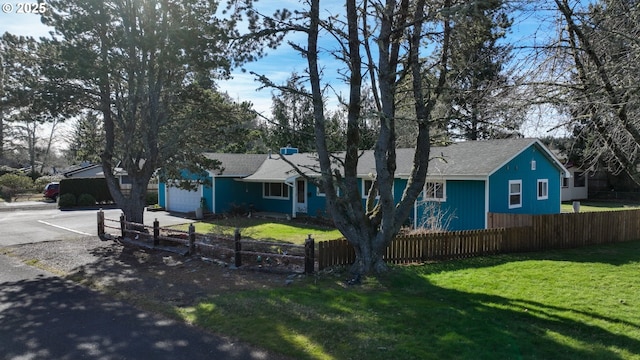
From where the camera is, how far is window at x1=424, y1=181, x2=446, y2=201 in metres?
18.7

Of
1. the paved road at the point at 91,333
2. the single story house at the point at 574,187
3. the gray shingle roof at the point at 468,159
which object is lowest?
the paved road at the point at 91,333

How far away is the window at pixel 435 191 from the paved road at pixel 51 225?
42.3 ft

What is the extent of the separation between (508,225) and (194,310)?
11.6 metres

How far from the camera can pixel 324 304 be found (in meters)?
8.20

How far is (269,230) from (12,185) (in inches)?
1373

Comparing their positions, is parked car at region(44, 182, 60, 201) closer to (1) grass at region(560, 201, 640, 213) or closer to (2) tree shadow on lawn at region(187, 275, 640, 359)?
(2) tree shadow on lawn at region(187, 275, 640, 359)

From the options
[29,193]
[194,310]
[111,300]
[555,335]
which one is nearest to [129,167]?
[111,300]

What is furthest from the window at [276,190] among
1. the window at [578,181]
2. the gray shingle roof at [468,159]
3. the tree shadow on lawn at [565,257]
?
the window at [578,181]

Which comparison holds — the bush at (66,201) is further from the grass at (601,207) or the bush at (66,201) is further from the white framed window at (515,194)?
the grass at (601,207)

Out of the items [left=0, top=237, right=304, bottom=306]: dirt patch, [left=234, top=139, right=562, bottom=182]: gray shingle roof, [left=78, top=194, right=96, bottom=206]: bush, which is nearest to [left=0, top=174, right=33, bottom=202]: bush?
[left=78, top=194, right=96, bottom=206]: bush

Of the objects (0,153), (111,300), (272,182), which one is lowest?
(111,300)

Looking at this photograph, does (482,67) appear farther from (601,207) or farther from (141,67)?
(601,207)

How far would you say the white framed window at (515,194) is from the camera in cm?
1880

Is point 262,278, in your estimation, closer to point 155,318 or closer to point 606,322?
point 155,318
